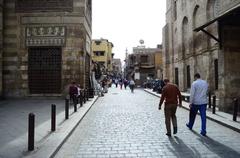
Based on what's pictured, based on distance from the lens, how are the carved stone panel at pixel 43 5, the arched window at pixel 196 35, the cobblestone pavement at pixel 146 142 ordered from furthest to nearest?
the arched window at pixel 196 35
the carved stone panel at pixel 43 5
the cobblestone pavement at pixel 146 142

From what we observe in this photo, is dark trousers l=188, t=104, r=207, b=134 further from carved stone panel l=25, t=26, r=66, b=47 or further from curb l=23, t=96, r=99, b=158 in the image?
carved stone panel l=25, t=26, r=66, b=47

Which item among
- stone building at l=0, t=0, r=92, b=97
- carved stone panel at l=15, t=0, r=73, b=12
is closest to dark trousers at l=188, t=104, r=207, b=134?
stone building at l=0, t=0, r=92, b=97

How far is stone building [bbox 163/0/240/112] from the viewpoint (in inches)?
526

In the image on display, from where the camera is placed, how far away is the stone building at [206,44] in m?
13.4

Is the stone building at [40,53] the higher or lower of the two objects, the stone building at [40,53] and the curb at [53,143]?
the higher

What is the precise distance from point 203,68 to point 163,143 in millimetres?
15828

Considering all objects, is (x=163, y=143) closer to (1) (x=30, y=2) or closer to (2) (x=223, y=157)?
(2) (x=223, y=157)

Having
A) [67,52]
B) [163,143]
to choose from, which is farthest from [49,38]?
[163,143]

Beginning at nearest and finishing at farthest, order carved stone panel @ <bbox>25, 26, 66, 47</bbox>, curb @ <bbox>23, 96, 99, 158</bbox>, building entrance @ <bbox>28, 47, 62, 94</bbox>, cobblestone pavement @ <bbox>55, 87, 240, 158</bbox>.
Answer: curb @ <bbox>23, 96, 99, 158</bbox> → cobblestone pavement @ <bbox>55, 87, 240, 158</bbox> → carved stone panel @ <bbox>25, 26, 66, 47</bbox> → building entrance @ <bbox>28, 47, 62, 94</bbox>

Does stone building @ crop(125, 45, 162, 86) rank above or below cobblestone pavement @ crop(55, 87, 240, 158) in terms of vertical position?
above

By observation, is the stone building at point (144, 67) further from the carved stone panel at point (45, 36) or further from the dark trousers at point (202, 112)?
the dark trousers at point (202, 112)

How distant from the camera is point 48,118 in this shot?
11.4m

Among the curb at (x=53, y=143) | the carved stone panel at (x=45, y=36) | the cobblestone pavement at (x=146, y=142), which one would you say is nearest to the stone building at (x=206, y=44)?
the cobblestone pavement at (x=146, y=142)

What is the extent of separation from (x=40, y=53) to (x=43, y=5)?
3.20 metres
